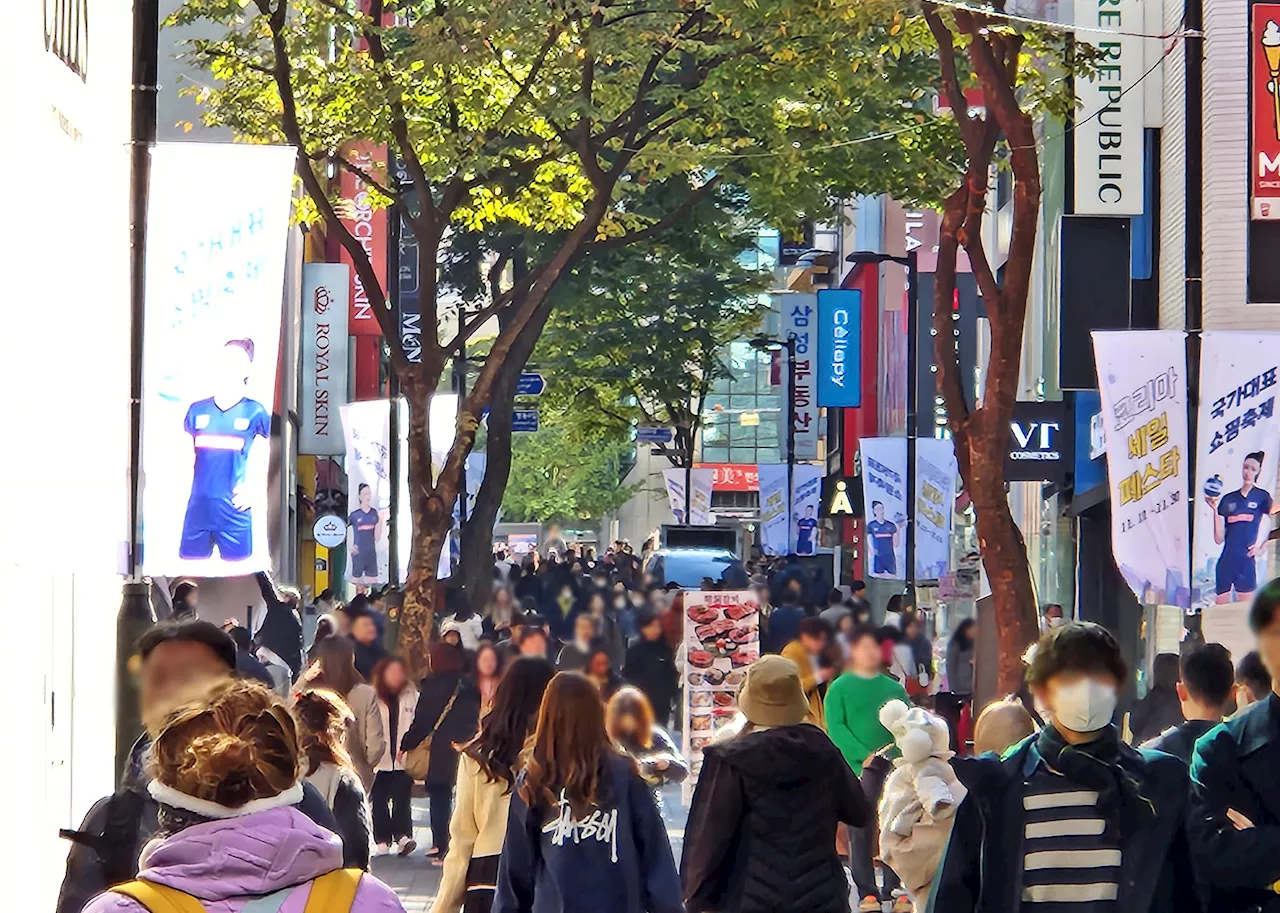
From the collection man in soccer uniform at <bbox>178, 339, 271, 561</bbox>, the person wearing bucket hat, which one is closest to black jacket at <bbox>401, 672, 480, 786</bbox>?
man in soccer uniform at <bbox>178, 339, 271, 561</bbox>

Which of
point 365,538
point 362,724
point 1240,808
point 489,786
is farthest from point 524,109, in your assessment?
point 1240,808

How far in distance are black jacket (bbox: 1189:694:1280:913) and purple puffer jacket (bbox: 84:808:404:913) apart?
2499 millimetres

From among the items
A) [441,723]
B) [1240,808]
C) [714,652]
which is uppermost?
[1240,808]

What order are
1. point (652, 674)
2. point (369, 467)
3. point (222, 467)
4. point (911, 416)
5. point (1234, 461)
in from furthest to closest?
point (911, 416), point (369, 467), point (652, 674), point (1234, 461), point (222, 467)

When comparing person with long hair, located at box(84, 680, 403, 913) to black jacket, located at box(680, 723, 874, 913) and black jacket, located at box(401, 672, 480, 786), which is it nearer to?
black jacket, located at box(680, 723, 874, 913)

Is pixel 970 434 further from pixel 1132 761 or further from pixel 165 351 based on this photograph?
pixel 1132 761

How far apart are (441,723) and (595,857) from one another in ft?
26.6

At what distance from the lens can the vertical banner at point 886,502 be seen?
1284 inches

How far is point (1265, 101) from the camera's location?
18.9m

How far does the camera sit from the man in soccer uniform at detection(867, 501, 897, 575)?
3256 cm

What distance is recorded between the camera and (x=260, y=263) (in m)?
10.2

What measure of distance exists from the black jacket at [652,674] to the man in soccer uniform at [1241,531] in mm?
5982

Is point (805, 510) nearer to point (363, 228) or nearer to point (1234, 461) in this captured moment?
point (363, 228)

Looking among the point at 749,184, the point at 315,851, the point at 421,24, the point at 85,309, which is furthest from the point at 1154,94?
the point at 315,851
